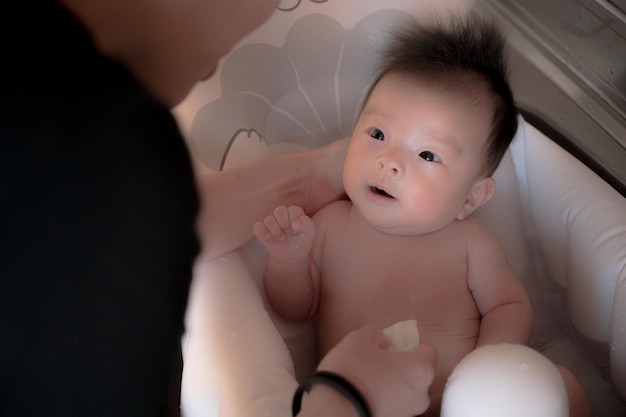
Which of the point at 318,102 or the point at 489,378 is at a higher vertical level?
the point at 489,378

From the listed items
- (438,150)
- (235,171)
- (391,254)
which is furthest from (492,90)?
(235,171)

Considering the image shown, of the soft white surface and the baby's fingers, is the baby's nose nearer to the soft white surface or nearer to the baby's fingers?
the baby's fingers

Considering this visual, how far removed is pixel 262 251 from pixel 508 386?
461 mm

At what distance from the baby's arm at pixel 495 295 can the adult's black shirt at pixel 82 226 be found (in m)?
0.53

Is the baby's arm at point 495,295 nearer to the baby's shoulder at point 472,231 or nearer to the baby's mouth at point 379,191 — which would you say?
the baby's shoulder at point 472,231

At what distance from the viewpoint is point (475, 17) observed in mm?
1019

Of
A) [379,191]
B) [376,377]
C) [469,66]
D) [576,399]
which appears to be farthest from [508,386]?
[469,66]

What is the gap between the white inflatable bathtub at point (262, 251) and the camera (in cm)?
82

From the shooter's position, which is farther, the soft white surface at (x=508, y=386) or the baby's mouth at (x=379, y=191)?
the baby's mouth at (x=379, y=191)

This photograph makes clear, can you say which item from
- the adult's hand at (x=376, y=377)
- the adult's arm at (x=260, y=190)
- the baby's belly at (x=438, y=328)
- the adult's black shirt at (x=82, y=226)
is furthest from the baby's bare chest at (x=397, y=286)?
the adult's black shirt at (x=82, y=226)

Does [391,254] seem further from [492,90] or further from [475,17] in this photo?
[475,17]

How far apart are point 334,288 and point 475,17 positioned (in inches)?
18.2

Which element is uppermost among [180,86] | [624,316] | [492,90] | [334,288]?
[180,86]

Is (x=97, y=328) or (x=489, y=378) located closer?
(x=97, y=328)
